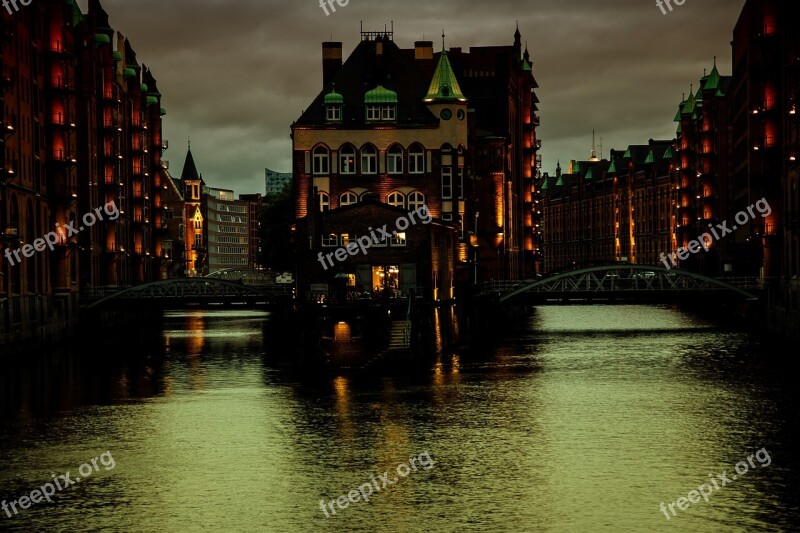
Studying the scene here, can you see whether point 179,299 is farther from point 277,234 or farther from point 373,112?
point 277,234

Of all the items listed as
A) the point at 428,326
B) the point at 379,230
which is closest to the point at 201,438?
the point at 428,326

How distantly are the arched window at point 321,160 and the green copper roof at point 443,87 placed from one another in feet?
32.0

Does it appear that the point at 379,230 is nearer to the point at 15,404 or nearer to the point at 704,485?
the point at 15,404

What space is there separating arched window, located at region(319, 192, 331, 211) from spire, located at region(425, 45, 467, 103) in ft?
38.8

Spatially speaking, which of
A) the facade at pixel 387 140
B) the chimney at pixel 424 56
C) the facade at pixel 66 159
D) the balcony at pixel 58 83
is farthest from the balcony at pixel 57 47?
the chimney at pixel 424 56

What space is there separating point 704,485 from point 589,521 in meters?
5.69

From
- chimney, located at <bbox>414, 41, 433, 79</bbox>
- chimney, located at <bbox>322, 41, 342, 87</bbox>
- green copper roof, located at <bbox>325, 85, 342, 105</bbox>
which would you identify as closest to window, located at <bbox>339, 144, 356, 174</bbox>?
green copper roof, located at <bbox>325, 85, 342, 105</bbox>

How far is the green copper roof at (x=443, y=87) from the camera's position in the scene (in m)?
109

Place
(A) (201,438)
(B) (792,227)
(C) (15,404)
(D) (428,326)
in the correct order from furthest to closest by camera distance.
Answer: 1. (B) (792,227)
2. (D) (428,326)
3. (C) (15,404)
4. (A) (201,438)

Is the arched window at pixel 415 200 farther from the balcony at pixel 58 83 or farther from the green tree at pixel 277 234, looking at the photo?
the green tree at pixel 277 234

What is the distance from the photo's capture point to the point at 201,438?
148 feet

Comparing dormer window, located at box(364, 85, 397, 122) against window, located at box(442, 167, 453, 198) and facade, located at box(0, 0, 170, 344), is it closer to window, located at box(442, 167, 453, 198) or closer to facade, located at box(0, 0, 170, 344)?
window, located at box(442, 167, 453, 198)

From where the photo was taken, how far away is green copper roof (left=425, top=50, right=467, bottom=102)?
10938 cm

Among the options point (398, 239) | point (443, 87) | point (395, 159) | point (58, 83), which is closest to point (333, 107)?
point (395, 159)
